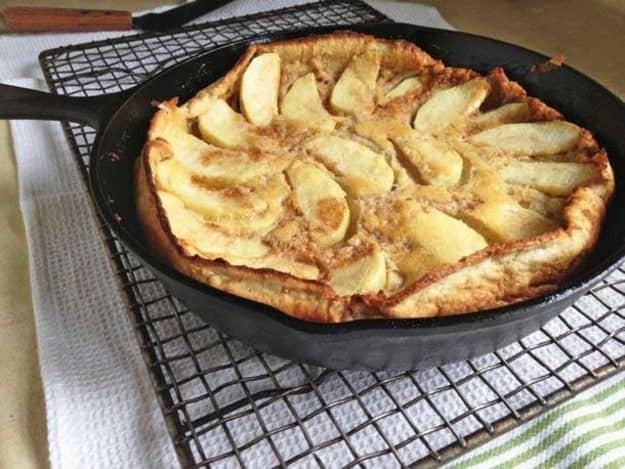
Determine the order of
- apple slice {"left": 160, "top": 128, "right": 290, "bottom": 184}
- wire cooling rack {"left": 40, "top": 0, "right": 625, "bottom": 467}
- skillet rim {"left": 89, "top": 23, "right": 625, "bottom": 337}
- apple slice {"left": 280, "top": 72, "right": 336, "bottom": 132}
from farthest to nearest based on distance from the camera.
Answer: apple slice {"left": 280, "top": 72, "right": 336, "bottom": 132} → apple slice {"left": 160, "top": 128, "right": 290, "bottom": 184} → wire cooling rack {"left": 40, "top": 0, "right": 625, "bottom": 467} → skillet rim {"left": 89, "top": 23, "right": 625, "bottom": 337}

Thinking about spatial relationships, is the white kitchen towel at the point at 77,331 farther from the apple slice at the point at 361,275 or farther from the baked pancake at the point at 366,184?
the apple slice at the point at 361,275

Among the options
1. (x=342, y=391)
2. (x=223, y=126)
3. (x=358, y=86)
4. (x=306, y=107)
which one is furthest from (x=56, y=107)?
(x=342, y=391)

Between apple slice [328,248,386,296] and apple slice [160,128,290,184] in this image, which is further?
apple slice [160,128,290,184]

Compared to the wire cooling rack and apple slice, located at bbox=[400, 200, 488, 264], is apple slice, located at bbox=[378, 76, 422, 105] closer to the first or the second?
apple slice, located at bbox=[400, 200, 488, 264]

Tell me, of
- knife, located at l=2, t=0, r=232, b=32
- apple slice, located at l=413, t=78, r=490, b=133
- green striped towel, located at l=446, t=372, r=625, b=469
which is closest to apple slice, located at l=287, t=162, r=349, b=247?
apple slice, located at l=413, t=78, r=490, b=133

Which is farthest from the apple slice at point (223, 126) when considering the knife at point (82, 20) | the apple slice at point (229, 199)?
the knife at point (82, 20)

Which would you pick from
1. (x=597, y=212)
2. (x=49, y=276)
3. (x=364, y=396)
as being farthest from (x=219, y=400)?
(x=597, y=212)
